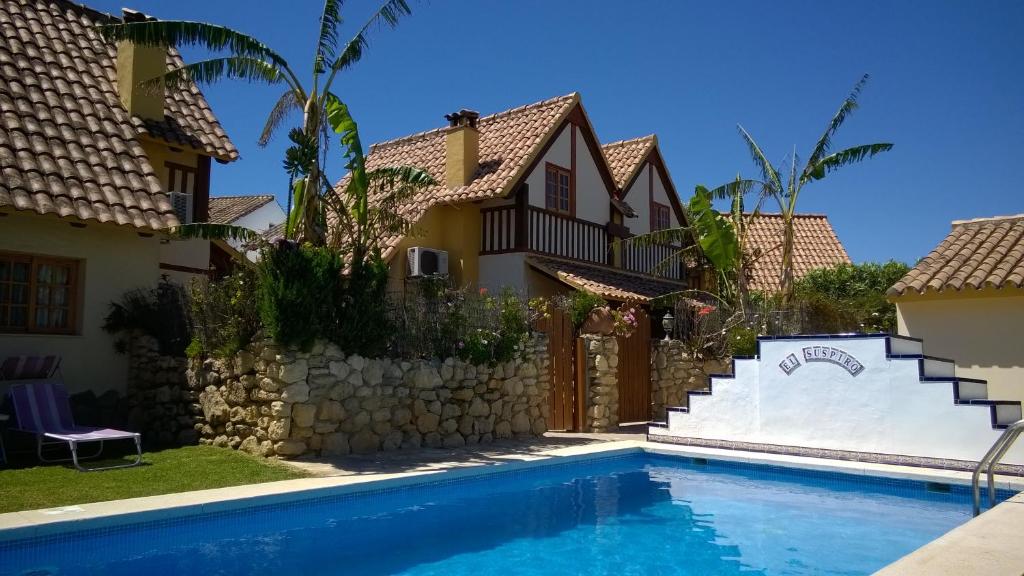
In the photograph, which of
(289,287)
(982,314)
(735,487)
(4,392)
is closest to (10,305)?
(4,392)

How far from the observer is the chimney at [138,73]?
14.9 meters

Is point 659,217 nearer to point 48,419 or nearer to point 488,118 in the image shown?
point 488,118

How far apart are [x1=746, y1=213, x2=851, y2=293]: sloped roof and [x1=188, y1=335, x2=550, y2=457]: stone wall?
1797cm

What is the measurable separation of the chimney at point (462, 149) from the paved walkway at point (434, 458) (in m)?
9.16

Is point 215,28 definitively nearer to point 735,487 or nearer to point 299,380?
point 299,380

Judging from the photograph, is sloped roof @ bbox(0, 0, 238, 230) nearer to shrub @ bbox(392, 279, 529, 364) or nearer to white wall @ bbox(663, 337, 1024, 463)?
shrub @ bbox(392, 279, 529, 364)

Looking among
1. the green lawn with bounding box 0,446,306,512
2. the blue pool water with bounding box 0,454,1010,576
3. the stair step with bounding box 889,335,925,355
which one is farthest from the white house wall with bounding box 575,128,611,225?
the green lawn with bounding box 0,446,306,512

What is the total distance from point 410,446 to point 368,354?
1779 millimetres

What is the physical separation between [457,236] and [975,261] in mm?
12351

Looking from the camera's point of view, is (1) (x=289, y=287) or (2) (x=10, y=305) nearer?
(1) (x=289, y=287)

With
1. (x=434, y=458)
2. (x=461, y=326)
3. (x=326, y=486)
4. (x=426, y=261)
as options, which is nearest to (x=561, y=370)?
(x=461, y=326)

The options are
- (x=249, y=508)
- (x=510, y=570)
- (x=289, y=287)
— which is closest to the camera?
(x=510, y=570)

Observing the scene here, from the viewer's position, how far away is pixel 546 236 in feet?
71.1

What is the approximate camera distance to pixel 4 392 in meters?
11.8
